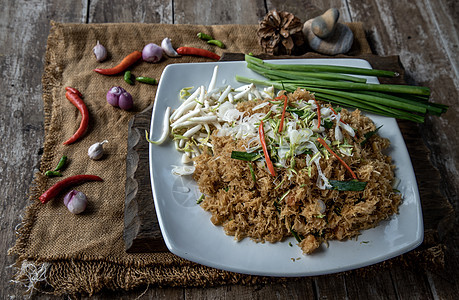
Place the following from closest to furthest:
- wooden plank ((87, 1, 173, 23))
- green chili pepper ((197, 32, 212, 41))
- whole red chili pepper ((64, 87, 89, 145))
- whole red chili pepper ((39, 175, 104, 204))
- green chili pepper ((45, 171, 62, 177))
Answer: whole red chili pepper ((39, 175, 104, 204)) → green chili pepper ((45, 171, 62, 177)) → whole red chili pepper ((64, 87, 89, 145)) → green chili pepper ((197, 32, 212, 41)) → wooden plank ((87, 1, 173, 23))

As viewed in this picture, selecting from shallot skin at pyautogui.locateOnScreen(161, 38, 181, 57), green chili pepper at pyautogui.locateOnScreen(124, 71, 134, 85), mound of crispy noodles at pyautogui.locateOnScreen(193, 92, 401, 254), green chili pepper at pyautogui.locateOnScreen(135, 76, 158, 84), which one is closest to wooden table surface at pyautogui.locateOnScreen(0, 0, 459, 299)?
shallot skin at pyautogui.locateOnScreen(161, 38, 181, 57)

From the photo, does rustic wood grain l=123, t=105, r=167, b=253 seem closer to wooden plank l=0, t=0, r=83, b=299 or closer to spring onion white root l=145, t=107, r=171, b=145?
spring onion white root l=145, t=107, r=171, b=145

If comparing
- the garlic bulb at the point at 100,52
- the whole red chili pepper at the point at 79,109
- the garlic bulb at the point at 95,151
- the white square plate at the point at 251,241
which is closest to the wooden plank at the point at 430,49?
the white square plate at the point at 251,241

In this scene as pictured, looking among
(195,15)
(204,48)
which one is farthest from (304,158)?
(195,15)

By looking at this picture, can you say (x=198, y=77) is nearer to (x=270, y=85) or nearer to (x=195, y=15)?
(x=270, y=85)

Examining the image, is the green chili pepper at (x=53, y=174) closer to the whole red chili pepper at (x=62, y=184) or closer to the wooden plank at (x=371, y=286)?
the whole red chili pepper at (x=62, y=184)

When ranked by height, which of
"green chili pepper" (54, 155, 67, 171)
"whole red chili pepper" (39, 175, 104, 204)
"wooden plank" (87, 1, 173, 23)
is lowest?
"whole red chili pepper" (39, 175, 104, 204)

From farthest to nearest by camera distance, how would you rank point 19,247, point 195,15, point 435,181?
point 195,15
point 435,181
point 19,247
